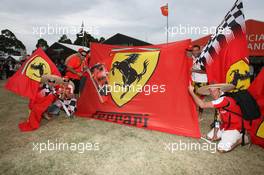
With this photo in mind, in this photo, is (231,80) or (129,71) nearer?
(231,80)

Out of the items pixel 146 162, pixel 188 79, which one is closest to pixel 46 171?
pixel 146 162

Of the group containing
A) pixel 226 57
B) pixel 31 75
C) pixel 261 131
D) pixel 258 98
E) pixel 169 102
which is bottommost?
pixel 261 131

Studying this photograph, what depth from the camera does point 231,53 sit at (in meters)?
3.15

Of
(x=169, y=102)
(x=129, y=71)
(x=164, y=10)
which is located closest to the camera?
(x=169, y=102)

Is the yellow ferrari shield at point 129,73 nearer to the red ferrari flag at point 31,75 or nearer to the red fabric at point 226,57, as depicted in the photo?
the red fabric at point 226,57

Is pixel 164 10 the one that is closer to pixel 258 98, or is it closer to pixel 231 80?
pixel 231 80

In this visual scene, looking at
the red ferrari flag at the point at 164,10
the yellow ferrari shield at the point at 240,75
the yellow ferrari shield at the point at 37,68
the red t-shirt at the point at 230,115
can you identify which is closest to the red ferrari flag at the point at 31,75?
the yellow ferrari shield at the point at 37,68

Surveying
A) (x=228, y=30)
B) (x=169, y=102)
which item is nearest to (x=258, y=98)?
(x=228, y=30)

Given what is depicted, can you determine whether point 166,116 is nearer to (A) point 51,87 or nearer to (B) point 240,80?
(B) point 240,80

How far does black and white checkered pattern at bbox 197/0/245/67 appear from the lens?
3.16 meters

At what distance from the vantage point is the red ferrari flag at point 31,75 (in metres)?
3.97

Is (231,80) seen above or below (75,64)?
below

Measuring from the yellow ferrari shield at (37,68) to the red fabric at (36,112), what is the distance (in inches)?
16.6

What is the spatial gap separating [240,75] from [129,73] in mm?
2059
